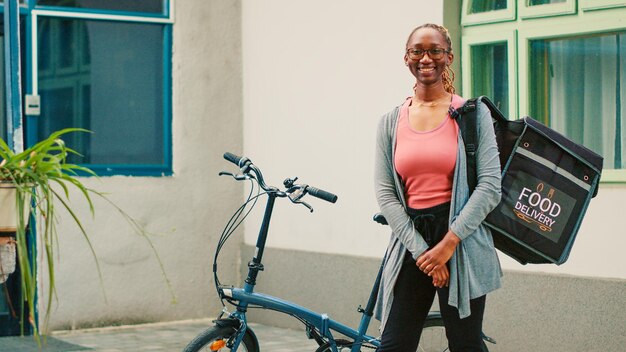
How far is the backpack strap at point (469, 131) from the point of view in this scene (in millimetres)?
4258

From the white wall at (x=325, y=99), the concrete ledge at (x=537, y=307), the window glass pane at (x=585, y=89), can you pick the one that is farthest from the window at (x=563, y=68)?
the concrete ledge at (x=537, y=307)

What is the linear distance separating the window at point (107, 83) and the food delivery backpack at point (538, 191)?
5071 mm

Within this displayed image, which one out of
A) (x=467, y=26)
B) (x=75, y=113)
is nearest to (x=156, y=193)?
(x=75, y=113)

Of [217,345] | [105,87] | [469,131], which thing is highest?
[105,87]

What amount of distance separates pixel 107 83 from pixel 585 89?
157 inches

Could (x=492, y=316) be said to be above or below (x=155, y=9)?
below

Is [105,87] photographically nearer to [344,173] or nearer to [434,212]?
[344,173]

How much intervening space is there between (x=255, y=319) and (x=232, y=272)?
0.46 m

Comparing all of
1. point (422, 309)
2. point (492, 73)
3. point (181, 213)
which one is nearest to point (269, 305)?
point (422, 309)

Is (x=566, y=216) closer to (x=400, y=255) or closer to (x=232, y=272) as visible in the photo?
(x=400, y=255)

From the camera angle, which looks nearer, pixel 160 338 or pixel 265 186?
pixel 265 186

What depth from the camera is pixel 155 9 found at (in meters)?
9.16

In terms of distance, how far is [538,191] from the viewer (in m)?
4.43

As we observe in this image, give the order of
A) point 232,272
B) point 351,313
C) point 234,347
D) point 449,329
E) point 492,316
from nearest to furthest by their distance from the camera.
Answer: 1. point 449,329
2. point 234,347
3. point 492,316
4. point 351,313
5. point 232,272
